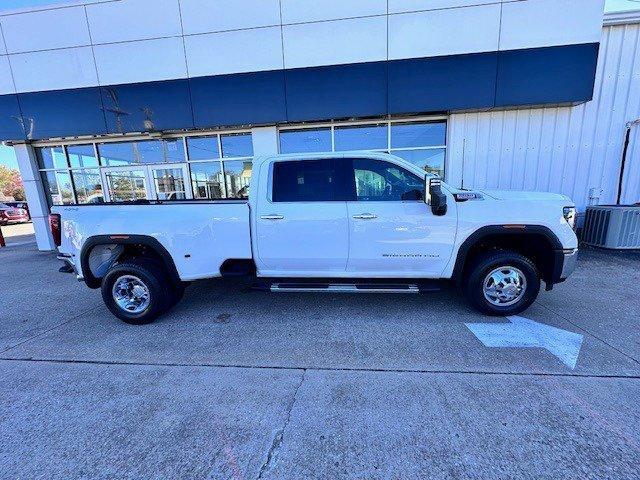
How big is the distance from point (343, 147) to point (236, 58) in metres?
3.47

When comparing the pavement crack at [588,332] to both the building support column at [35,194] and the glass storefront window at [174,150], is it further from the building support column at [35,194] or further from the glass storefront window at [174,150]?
the building support column at [35,194]

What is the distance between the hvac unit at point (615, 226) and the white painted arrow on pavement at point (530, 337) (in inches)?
202

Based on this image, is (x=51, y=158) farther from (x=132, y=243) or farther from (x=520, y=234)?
(x=520, y=234)

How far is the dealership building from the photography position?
6.77m

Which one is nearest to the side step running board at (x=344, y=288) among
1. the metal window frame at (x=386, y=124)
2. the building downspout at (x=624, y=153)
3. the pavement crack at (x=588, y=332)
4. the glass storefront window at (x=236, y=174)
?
the pavement crack at (x=588, y=332)

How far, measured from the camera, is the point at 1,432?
7.38 feet

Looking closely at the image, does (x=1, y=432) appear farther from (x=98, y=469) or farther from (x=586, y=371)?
(x=586, y=371)

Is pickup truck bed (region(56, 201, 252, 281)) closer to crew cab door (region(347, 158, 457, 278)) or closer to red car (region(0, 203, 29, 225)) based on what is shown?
crew cab door (region(347, 158, 457, 278))

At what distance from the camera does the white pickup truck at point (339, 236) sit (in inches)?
144

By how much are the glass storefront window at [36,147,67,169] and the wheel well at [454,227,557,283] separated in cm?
1182

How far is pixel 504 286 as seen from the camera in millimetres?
3777

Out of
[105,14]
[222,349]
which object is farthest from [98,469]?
[105,14]

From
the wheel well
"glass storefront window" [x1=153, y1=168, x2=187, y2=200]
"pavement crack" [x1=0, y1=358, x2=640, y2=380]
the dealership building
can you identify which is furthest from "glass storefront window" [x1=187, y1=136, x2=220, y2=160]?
the wheel well

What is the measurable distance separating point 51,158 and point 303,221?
10466mm
